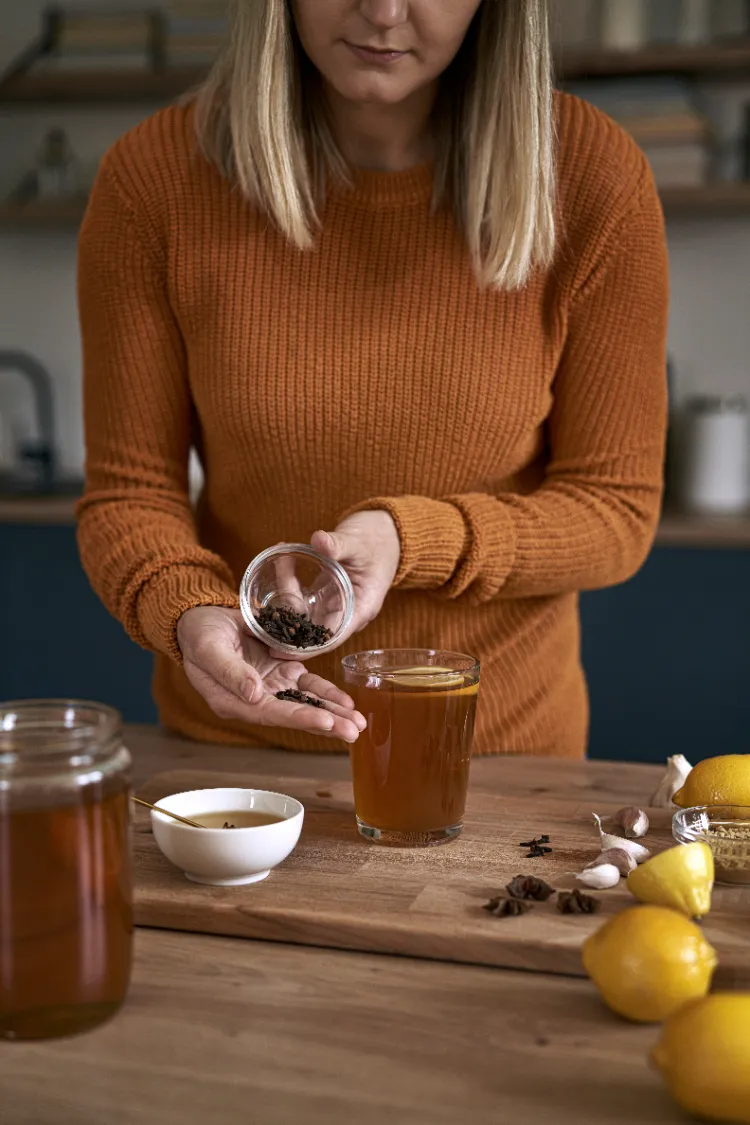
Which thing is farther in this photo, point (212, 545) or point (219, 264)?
point (212, 545)

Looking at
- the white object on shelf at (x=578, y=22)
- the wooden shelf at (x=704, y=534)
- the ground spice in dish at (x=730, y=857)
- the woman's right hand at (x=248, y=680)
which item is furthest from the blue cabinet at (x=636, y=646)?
the ground spice in dish at (x=730, y=857)

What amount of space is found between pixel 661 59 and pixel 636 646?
4.73ft

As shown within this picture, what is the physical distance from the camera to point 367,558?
4.26 feet

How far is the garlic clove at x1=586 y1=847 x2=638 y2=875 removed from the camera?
104 centimetres

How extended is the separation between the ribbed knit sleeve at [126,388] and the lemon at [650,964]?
0.76 metres

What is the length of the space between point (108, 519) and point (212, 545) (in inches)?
8.2

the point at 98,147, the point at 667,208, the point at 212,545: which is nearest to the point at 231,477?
the point at 212,545

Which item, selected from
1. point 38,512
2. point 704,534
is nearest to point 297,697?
point 704,534

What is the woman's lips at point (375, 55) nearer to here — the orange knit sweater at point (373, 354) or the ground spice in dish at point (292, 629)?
the orange knit sweater at point (373, 354)

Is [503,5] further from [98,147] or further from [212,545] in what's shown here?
[98,147]

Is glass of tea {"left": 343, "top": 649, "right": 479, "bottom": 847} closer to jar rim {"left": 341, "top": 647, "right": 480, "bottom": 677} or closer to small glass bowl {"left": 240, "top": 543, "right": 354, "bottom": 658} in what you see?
jar rim {"left": 341, "top": 647, "right": 480, "bottom": 677}

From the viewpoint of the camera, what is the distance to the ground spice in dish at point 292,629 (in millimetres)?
1215

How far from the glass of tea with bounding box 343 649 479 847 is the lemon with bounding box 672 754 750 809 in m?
0.20

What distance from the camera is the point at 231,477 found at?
1.60 meters
